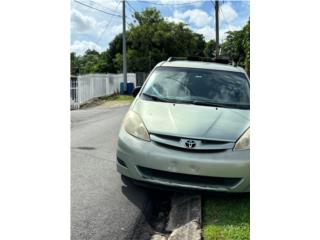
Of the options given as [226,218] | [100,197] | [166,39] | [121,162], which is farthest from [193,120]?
[166,39]

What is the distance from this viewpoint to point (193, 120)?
3.20m

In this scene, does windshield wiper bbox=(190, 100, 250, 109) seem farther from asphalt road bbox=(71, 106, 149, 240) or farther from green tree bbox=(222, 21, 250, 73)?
asphalt road bbox=(71, 106, 149, 240)

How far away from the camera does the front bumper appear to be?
2980mm

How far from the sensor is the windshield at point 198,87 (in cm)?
362

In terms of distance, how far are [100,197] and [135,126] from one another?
2.18ft

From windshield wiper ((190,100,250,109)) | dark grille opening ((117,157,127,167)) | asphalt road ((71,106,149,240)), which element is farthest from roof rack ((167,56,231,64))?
dark grille opening ((117,157,127,167))

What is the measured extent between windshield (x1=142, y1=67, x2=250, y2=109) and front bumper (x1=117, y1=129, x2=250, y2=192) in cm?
67

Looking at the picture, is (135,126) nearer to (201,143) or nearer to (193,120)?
(193,120)
